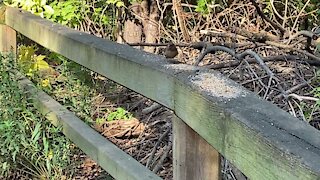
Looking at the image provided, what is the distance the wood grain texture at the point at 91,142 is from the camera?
7.16 feet

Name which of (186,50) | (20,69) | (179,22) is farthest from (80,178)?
(179,22)

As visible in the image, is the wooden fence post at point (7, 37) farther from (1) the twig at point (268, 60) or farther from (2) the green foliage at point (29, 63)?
(1) the twig at point (268, 60)

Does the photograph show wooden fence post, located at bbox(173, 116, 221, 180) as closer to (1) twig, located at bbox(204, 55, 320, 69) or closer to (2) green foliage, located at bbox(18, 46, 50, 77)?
(1) twig, located at bbox(204, 55, 320, 69)

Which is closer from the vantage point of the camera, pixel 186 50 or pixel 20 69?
pixel 20 69

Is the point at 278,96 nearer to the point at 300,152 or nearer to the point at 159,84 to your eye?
the point at 159,84

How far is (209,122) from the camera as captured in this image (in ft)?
4.73

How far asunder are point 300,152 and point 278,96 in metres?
1.75

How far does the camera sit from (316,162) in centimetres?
97

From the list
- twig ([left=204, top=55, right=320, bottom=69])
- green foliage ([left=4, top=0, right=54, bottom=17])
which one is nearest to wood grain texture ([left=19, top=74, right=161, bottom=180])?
twig ([left=204, top=55, right=320, bottom=69])

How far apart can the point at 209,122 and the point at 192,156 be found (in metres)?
0.27

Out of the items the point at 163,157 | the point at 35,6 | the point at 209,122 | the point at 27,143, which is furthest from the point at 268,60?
the point at 35,6

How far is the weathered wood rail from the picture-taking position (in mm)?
1076

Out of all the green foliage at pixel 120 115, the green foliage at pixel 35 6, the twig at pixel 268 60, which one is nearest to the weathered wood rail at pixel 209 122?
the twig at pixel 268 60

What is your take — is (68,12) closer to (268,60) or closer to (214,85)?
(268,60)
